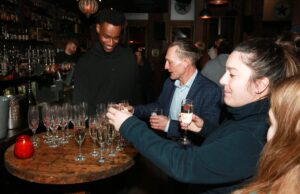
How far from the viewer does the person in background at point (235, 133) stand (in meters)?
1.29

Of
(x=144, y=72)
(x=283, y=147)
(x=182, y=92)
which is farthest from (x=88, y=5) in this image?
(x=283, y=147)

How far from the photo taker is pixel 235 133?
52.1 inches

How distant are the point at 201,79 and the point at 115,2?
7.22 meters

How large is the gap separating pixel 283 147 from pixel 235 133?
0.31m

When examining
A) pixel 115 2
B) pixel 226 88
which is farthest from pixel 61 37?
pixel 226 88

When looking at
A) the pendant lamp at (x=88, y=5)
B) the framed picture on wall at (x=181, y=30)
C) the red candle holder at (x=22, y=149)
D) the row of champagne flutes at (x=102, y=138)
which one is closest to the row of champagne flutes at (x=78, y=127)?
the row of champagne flutes at (x=102, y=138)

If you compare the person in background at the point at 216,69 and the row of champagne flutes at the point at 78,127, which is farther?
the person in background at the point at 216,69

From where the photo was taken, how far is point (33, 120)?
2.37 m

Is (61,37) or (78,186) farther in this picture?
(61,37)

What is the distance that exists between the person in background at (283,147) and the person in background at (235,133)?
0.62 feet

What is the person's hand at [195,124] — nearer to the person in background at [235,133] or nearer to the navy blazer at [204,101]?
the navy blazer at [204,101]

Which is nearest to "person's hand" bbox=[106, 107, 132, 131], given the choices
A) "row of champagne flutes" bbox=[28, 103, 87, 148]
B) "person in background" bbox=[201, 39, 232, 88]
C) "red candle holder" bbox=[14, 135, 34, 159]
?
"red candle holder" bbox=[14, 135, 34, 159]

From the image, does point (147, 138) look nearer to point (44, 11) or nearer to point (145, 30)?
point (44, 11)

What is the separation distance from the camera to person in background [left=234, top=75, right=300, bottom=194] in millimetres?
986
